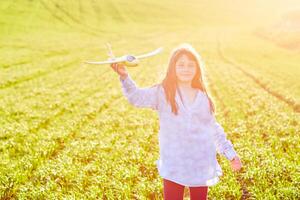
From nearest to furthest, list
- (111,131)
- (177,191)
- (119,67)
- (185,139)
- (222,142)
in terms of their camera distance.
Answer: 1. (119,67)
2. (185,139)
3. (177,191)
4. (222,142)
5. (111,131)

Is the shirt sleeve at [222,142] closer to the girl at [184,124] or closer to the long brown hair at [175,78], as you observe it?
the girl at [184,124]

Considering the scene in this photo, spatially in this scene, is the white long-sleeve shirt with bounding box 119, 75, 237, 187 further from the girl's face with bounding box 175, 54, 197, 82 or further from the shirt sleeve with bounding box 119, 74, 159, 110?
the girl's face with bounding box 175, 54, 197, 82

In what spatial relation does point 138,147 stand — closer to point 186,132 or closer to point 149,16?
point 186,132

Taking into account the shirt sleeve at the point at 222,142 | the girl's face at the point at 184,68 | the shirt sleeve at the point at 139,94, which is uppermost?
the girl's face at the point at 184,68

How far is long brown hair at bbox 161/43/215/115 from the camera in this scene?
507 centimetres

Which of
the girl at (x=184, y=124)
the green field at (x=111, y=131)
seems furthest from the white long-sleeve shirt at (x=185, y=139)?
the green field at (x=111, y=131)

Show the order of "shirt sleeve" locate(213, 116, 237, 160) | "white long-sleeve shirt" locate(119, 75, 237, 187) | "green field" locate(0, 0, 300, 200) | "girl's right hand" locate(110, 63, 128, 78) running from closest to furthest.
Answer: "girl's right hand" locate(110, 63, 128, 78) < "white long-sleeve shirt" locate(119, 75, 237, 187) < "shirt sleeve" locate(213, 116, 237, 160) < "green field" locate(0, 0, 300, 200)

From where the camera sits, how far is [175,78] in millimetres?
5164

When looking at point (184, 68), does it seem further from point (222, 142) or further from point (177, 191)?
point (177, 191)

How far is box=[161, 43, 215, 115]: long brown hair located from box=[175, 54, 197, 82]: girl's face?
0.15 ft

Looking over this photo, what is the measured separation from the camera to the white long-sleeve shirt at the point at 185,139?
4.96 meters

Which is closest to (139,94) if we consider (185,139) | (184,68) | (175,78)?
(175,78)

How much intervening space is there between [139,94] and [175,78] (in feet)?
1.82

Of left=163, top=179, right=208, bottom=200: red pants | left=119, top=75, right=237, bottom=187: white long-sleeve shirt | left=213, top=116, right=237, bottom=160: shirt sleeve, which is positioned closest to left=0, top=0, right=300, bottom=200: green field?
left=119, top=75, right=237, bottom=187: white long-sleeve shirt
